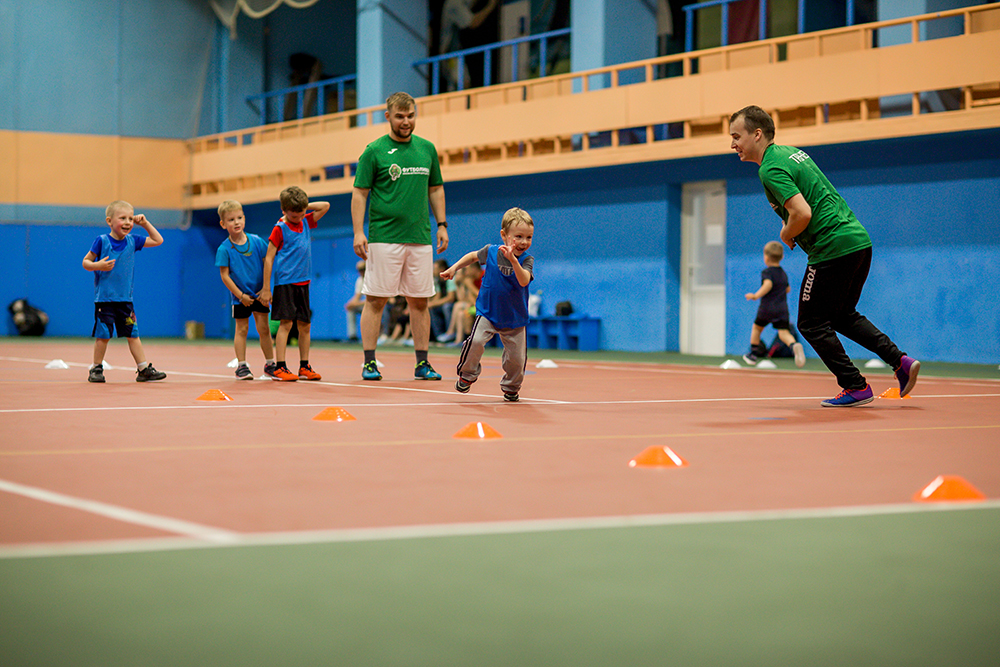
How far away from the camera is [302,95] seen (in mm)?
26156

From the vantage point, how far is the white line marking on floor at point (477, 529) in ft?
8.30

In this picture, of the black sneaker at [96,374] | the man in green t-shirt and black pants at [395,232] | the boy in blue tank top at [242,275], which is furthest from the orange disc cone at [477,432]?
the black sneaker at [96,374]

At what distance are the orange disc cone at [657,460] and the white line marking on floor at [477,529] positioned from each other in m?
0.85

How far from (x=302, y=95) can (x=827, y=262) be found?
21.6 m

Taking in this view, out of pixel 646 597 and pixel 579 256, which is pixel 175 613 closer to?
pixel 646 597

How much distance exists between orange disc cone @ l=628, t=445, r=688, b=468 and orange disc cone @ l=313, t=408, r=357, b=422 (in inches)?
80.6

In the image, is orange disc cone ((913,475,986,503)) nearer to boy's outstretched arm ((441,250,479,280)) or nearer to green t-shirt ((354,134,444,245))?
boy's outstretched arm ((441,250,479,280))

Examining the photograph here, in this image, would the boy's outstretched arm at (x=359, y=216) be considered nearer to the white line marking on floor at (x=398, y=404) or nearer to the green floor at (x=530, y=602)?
the white line marking on floor at (x=398, y=404)

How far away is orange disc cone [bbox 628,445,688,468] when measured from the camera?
3.92 metres

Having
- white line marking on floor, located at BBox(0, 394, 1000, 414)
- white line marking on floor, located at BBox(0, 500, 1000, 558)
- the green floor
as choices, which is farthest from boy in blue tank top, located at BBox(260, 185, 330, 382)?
the green floor

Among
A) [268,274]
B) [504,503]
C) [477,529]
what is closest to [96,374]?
[268,274]

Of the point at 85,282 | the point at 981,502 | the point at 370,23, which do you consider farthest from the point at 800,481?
the point at 85,282

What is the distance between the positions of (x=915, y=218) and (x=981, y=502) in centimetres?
1296

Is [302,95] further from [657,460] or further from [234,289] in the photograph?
[657,460]
